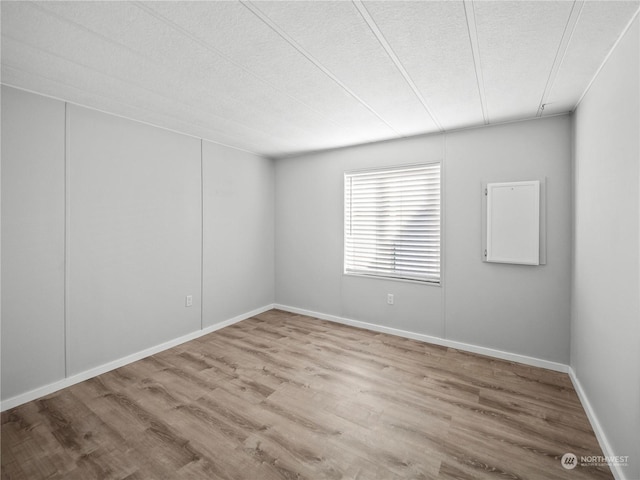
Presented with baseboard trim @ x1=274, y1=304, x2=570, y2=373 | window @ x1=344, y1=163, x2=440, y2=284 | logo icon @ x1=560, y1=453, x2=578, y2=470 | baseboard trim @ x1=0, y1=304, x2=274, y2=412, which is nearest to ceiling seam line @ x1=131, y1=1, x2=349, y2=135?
window @ x1=344, y1=163, x2=440, y2=284

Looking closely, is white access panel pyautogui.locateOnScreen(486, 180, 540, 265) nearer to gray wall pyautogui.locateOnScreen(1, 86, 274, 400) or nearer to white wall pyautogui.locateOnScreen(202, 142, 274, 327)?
white wall pyautogui.locateOnScreen(202, 142, 274, 327)

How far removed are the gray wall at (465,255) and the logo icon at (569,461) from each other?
129 cm

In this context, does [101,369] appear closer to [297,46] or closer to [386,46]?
[297,46]

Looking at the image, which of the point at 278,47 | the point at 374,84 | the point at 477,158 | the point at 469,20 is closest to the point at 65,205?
the point at 278,47

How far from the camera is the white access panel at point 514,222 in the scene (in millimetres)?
2881

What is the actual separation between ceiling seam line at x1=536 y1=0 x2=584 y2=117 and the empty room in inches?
0.7

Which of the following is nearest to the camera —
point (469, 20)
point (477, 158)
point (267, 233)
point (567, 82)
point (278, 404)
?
point (469, 20)

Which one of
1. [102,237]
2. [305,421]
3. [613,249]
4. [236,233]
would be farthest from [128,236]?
[613,249]

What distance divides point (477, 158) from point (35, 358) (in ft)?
14.6

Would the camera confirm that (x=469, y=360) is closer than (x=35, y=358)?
No

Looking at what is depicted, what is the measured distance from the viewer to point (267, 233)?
187 inches

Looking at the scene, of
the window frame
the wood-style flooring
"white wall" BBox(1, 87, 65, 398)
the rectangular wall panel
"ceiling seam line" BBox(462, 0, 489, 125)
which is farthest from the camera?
the window frame

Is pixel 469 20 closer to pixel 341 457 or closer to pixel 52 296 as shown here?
pixel 341 457

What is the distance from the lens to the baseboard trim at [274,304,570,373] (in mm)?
2885
